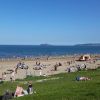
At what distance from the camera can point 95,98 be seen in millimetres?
23156

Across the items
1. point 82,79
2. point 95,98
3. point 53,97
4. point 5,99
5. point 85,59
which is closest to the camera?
point 95,98

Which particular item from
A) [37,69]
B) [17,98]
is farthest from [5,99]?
[37,69]

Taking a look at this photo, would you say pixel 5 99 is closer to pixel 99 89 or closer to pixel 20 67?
pixel 99 89

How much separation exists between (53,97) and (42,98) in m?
0.78

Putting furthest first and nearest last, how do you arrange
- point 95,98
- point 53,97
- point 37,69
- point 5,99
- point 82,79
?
point 37,69 < point 82,79 < point 5,99 < point 53,97 < point 95,98

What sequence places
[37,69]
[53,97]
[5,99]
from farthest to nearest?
[37,69] < [5,99] < [53,97]

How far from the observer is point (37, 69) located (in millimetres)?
81812

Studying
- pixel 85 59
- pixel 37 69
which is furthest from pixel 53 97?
pixel 85 59

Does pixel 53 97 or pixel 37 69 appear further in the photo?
pixel 37 69

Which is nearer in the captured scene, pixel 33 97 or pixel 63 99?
pixel 63 99

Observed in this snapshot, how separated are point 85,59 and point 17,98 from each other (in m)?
80.7

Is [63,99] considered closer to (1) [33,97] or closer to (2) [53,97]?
(2) [53,97]

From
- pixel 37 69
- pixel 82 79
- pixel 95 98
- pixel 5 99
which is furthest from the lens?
pixel 37 69

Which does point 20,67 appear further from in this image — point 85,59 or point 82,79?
point 82,79
